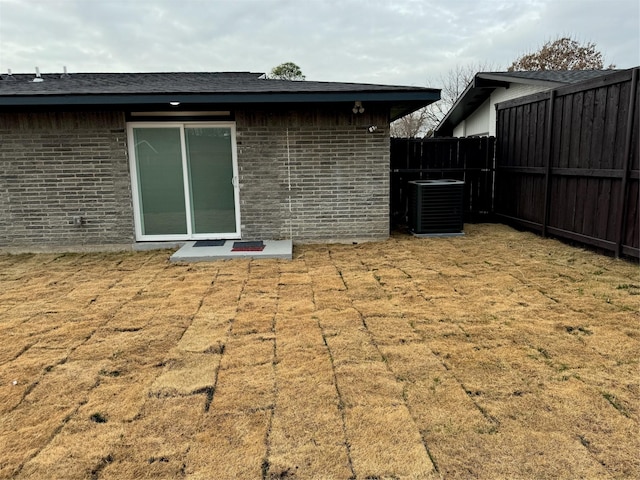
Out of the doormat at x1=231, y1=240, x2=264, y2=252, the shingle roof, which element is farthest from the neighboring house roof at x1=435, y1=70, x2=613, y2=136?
the doormat at x1=231, y1=240, x2=264, y2=252

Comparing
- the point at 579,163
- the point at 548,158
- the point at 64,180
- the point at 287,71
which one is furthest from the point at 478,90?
the point at 287,71

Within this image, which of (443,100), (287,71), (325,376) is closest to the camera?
(325,376)

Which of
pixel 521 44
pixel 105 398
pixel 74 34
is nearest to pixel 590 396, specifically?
pixel 105 398

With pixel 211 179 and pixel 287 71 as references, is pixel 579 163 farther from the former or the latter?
pixel 287 71

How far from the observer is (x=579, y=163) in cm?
616

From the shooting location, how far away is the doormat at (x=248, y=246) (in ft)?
20.7

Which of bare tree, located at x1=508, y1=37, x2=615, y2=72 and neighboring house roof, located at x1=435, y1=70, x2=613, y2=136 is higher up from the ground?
bare tree, located at x1=508, y1=37, x2=615, y2=72

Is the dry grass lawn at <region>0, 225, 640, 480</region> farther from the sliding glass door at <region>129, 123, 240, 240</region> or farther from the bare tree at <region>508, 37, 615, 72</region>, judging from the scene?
the bare tree at <region>508, 37, 615, 72</region>

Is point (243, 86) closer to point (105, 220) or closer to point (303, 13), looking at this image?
point (105, 220)

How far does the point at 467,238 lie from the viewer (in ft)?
23.7

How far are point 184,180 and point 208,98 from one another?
1465 mm

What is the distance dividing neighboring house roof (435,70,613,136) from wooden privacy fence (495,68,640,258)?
607 mm

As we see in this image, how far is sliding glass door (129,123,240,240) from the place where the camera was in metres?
6.69

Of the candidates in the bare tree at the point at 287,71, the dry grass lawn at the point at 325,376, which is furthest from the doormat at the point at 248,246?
the bare tree at the point at 287,71
